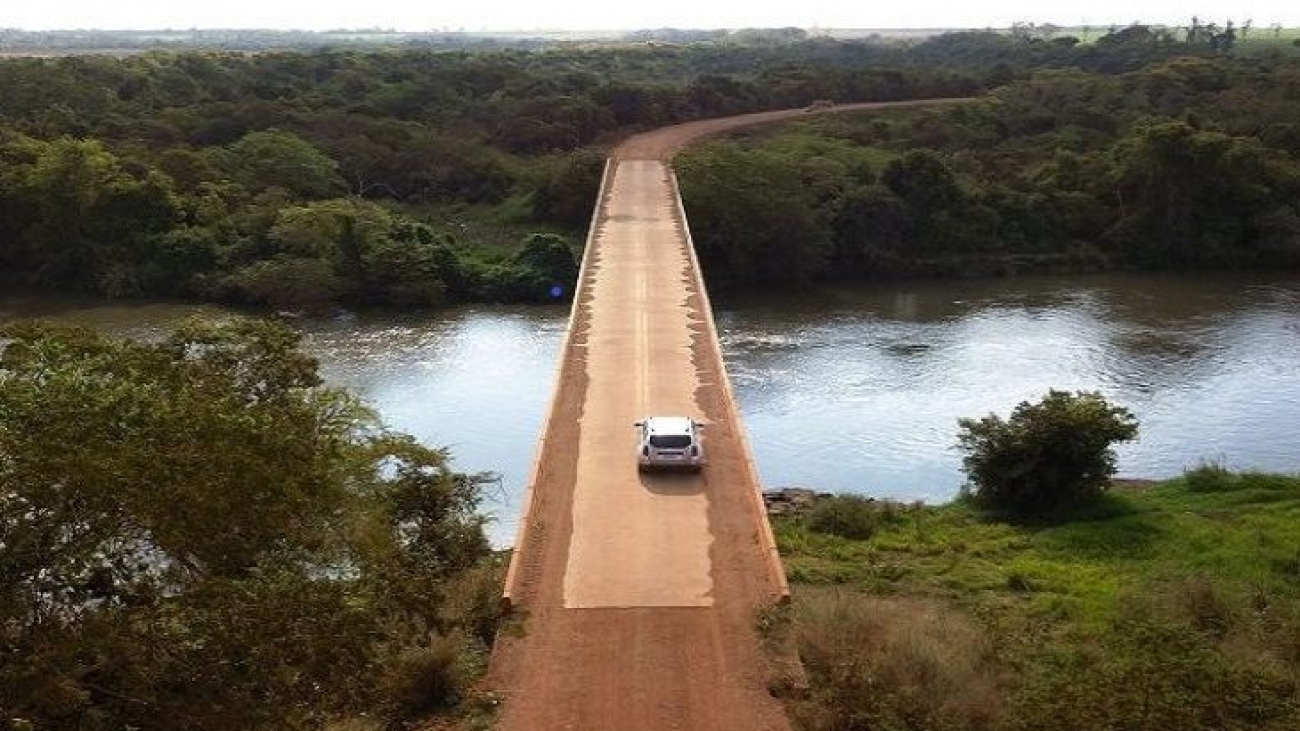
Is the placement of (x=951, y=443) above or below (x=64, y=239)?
below

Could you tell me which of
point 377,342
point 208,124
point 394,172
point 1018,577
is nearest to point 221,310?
point 377,342

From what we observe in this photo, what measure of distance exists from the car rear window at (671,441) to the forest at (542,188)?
25153mm

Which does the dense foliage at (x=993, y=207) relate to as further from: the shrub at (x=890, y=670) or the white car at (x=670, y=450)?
the shrub at (x=890, y=670)

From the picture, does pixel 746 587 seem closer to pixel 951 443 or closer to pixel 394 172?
pixel 951 443

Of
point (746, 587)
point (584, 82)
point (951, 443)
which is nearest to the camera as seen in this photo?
point (746, 587)

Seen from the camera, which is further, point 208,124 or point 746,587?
point 208,124

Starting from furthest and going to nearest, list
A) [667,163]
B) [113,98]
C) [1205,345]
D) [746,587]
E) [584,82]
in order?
1. [584,82]
2. [113,98]
3. [667,163]
4. [1205,345]
5. [746,587]

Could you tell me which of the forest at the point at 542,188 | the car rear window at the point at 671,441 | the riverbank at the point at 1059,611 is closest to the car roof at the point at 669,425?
the car rear window at the point at 671,441

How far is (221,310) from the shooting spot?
42094 millimetres

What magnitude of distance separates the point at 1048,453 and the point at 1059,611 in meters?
5.68

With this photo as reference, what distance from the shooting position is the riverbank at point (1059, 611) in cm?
1255

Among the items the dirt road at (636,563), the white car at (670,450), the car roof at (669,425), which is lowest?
the dirt road at (636,563)

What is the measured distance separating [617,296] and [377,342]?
1159cm

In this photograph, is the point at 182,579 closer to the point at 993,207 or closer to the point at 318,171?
the point at 318,171
